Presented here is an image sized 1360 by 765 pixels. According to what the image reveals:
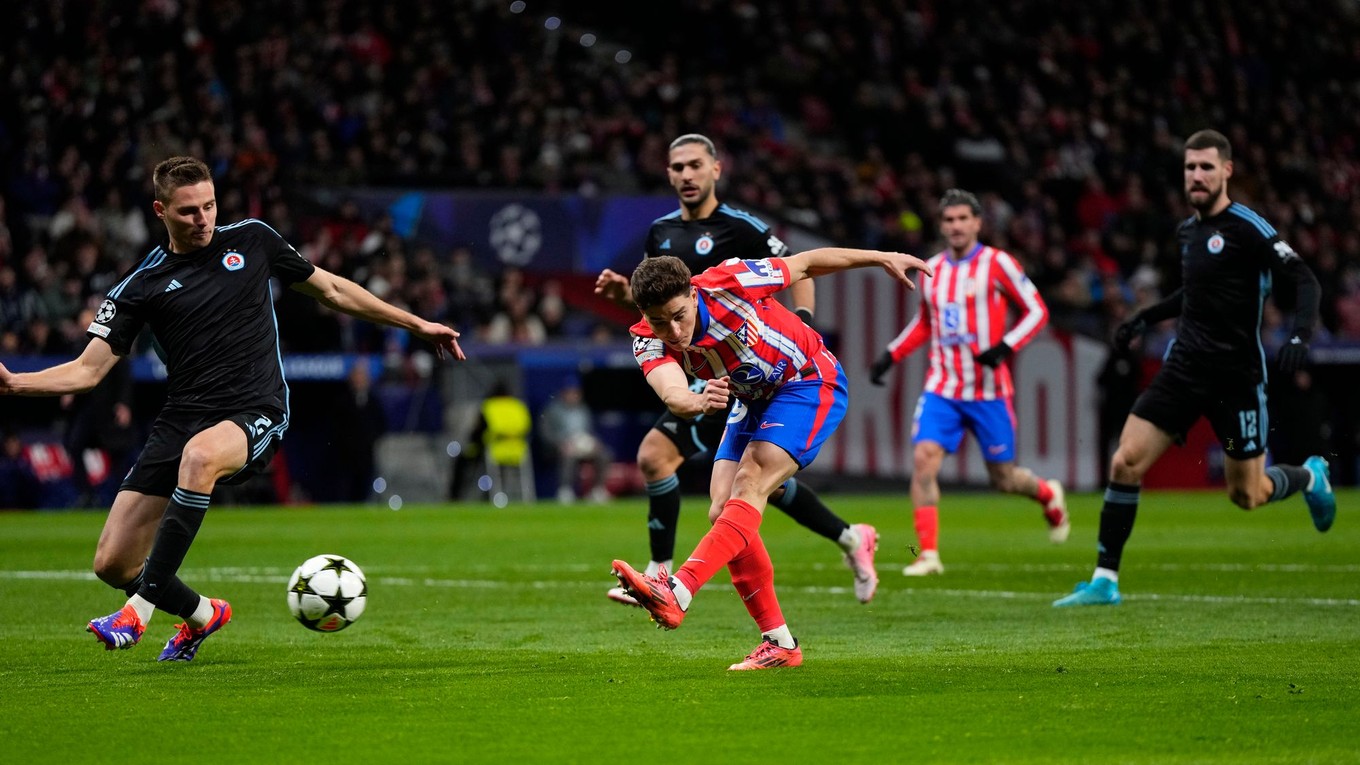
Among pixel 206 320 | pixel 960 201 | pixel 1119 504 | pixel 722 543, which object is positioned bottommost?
pixel 1119 504

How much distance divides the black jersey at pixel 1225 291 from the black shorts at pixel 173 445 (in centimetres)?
496

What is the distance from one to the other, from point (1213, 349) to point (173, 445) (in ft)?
17.7

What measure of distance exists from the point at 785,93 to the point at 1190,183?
819 inches

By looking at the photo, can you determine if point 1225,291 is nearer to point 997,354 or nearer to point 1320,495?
point 1320,495

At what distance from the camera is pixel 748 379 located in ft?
23.3

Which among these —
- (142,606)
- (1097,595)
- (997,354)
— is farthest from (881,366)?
(142,606)

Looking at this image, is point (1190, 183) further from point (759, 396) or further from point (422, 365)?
point (422, 365)

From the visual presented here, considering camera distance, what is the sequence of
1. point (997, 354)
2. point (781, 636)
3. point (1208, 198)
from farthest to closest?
1. point (997, 354)
2. point (1208, 198)
3. point (781, 636)

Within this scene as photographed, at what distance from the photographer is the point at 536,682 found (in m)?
6.60

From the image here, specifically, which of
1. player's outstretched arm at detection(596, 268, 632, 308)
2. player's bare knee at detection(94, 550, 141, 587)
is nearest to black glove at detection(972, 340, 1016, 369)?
player's outstretched arm at detection(596, 268, 632, 308)

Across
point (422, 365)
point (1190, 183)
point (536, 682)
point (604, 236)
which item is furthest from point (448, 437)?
point (536, 682)

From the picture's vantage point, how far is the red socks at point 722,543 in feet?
21.5

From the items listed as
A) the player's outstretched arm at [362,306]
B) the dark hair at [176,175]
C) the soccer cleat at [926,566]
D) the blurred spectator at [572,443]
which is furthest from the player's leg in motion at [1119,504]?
the blurred spectator at [572,443]

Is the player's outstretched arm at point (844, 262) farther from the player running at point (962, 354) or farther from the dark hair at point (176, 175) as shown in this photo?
the player running at point (962, 354)
